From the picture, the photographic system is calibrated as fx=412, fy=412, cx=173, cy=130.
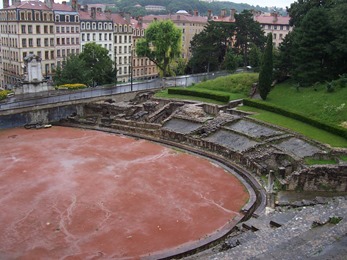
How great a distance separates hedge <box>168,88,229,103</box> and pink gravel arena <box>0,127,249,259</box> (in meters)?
11.9

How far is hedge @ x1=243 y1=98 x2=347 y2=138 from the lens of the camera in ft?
113

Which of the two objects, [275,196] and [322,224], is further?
[275,196]

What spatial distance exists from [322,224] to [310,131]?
55.2 feet

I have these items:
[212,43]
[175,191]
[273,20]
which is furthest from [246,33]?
[175,191]

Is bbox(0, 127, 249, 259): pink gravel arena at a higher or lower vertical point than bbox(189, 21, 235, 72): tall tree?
lower

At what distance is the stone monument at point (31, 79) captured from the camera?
5125 centimetres

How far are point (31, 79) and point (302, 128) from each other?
33.4 m

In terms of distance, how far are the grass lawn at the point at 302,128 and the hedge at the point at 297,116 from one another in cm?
33

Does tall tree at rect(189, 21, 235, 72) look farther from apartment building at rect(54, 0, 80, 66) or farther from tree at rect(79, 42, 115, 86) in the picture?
apartment building at rect(54, 0, 80, 66)

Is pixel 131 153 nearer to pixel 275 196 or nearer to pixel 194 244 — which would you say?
pixel 275 196

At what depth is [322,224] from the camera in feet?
66.6

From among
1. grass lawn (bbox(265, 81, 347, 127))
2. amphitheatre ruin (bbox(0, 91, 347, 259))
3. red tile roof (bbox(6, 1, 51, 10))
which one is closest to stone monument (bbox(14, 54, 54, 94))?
amphitheatre ruin (bbox(0, 91, 347, 259))

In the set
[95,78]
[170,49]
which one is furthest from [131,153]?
[170,49]

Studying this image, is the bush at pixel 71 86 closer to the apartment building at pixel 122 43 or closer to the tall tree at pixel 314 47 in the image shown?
the tall tree at pixel 314 47
